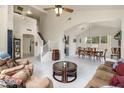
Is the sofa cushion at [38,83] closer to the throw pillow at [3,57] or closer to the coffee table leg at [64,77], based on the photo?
the coffee table leg at [64,77]

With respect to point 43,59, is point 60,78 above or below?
below

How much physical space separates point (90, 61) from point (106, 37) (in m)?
0.45

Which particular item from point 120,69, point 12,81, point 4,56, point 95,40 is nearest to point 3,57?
point 4,56

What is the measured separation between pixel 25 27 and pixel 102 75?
1289mm

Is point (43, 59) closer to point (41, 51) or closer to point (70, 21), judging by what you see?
point (41, 51)

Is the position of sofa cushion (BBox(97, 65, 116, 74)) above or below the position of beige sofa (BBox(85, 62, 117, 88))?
above

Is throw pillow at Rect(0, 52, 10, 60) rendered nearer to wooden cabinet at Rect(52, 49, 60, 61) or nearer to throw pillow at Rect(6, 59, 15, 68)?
throw pillow at Rect(6, 59, 15, 68)

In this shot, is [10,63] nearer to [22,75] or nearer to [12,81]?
[22,75]

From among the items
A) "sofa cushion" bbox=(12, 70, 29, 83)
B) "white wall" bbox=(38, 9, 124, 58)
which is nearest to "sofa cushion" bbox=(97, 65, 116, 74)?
"white wall" bbox=(38, 9, 124, 58)

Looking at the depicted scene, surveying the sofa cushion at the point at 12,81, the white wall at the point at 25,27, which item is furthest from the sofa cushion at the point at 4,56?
the sofa cushion at the point at 12,81

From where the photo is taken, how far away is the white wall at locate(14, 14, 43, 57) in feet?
7.38

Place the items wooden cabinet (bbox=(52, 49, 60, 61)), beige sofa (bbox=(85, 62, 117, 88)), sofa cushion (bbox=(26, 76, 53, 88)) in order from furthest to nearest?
wooden cabinet (bbox=(52, 49, 60, 61)) < beige sofa (bbox=(85, 62, 117, 88)) < sofa cushion (bbox=(26, 76, 53, 88))

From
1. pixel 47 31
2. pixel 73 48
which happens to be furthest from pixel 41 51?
pixel 73 48
